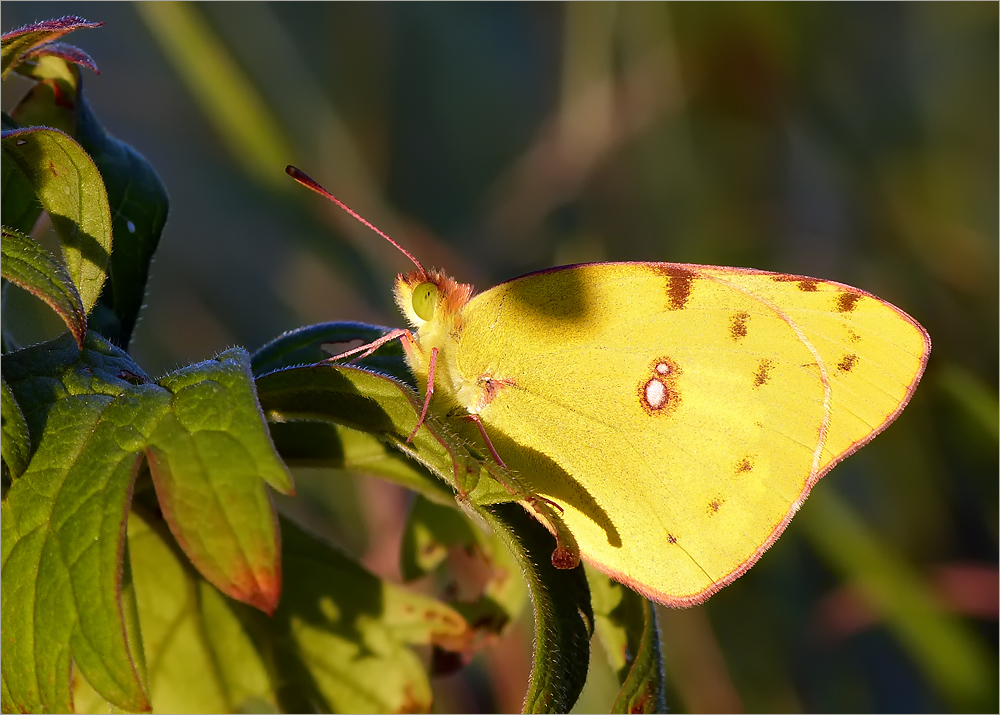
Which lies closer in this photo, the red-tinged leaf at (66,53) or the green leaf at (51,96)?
the red-tinged leaf at (66,53)

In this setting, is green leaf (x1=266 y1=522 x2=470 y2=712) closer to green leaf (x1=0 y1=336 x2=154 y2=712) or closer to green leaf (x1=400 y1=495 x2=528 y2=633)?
green leaf (x1=400 y1=495 x2=528 y2=633)

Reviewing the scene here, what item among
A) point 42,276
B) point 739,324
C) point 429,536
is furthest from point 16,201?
point 739,324

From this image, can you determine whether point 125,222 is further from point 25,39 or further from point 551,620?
point 551,620

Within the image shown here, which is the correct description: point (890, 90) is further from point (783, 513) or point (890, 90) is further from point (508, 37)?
point (783, 513)

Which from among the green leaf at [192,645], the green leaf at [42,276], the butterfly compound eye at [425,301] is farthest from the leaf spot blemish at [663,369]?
the green leaf at [42,276]

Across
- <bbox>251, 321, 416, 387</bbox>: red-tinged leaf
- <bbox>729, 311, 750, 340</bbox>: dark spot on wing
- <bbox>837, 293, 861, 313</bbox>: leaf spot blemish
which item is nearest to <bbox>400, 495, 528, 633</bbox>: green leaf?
<bbox>251, 321, 416, 387</bbox>: red-tinged leaf

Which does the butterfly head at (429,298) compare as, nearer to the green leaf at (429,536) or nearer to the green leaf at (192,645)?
the green leaf at (429,536)

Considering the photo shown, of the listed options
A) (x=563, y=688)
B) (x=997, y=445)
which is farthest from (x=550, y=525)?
(x=997, y=445)
